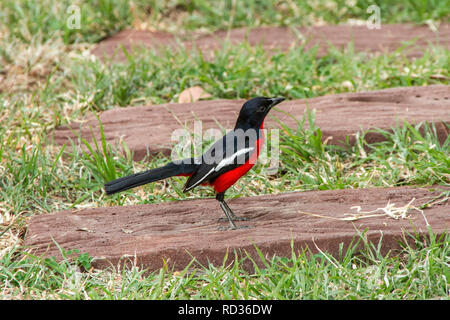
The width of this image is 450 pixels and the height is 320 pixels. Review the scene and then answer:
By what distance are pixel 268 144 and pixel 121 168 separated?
116cm

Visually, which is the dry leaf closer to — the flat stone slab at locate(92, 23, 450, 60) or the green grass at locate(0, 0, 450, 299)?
the green grass at locate(0, 0, 450, 299)

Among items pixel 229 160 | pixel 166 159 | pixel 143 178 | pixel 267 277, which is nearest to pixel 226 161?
pixel 229 160

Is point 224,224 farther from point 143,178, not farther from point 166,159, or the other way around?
point 166,159

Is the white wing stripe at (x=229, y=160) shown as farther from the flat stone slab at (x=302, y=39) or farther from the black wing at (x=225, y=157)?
the flat stone slab at (x=302, y=39)

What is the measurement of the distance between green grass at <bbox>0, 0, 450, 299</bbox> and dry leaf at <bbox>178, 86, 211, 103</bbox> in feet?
0.21

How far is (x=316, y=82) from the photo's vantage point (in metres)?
6.65

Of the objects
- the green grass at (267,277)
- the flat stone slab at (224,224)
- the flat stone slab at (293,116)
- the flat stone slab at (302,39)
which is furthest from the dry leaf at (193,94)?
the green grass at (267,277)

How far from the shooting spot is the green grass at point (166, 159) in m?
3.72

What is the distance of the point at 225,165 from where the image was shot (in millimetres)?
4367

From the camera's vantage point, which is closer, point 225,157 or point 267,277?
point 267,277

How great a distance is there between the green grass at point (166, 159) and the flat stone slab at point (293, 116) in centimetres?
13

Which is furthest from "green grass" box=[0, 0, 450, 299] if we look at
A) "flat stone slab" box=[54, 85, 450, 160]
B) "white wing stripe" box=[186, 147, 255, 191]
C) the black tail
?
"white wing stripe" box=[186, 147, 255, 191]

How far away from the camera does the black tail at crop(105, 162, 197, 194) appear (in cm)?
429

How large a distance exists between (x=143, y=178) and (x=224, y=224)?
61 centimetres
